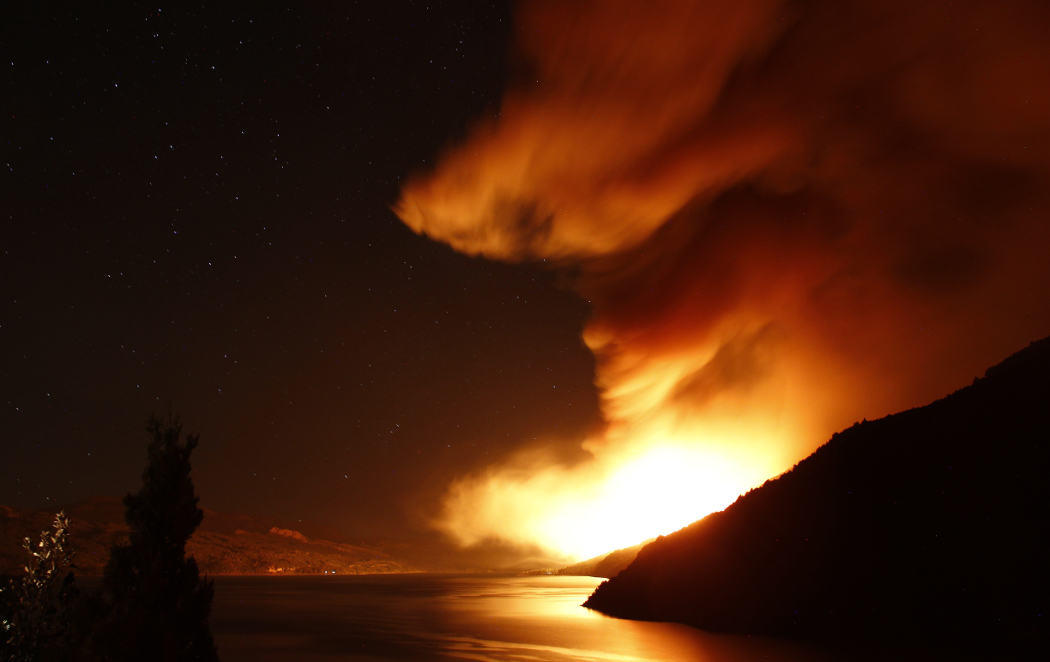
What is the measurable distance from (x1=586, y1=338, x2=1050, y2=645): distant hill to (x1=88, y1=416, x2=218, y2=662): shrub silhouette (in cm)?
5170

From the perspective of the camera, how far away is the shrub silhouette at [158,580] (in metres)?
17.1

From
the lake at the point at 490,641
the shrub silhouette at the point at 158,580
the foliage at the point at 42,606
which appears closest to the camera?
the shrub silhouette at the point at 158,580

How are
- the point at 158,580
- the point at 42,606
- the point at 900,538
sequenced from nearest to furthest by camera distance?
1. the point at 158,580
2. the point at 42,606
3. the point at 900,538

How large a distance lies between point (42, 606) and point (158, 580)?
9.47 meters

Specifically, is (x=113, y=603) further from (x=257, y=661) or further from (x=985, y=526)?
(x=985, y=526)

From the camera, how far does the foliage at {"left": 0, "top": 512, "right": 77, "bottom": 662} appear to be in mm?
22266

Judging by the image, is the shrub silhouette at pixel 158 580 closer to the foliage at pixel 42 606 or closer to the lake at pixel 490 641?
the foliage at pixel 42 606

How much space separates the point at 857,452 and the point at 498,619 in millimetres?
50704

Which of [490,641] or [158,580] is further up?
[158,580]

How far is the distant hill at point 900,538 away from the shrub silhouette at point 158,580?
51696 millimetres

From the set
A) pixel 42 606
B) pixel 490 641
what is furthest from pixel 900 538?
pixel 42 606

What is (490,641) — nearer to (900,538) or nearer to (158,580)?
(900,538)

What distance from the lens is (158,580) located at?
17703mm

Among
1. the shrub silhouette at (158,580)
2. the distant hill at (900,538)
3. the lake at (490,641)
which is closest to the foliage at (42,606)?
the shrub silhouette at (158,580)
